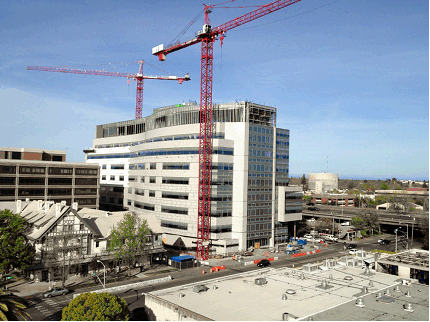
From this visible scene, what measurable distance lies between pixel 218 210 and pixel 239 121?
85.6 ft

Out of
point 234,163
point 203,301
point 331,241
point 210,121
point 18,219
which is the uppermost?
point 210,121

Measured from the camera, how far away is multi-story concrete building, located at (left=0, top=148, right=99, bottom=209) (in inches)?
4240

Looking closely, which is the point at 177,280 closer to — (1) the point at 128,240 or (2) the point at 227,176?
(1) the point at 128,240

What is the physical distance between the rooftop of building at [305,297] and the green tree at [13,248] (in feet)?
112

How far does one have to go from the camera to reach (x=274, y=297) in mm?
41062

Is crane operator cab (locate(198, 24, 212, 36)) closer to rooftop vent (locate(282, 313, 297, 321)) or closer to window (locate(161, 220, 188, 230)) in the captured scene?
window (locate(161, 220, 188, 230))

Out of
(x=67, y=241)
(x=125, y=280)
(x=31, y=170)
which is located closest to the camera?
(x=67, y=241)

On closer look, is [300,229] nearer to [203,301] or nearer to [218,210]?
[218,210]

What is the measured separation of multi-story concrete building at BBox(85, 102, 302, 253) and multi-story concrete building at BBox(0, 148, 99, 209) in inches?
787

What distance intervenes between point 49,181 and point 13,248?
55.5m

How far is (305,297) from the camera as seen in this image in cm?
4084

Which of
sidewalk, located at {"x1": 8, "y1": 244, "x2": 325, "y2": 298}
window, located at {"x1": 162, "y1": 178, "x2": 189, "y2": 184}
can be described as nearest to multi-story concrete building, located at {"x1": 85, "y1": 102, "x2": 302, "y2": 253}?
window, located at {"x1": 162, "y1": 178, "x2": 189, "y2": 184}

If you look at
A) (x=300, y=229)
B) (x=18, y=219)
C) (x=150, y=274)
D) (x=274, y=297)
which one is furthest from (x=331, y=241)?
(x=18, y=219)

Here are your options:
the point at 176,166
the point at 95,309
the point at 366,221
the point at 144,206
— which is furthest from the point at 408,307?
the point at 366,221
